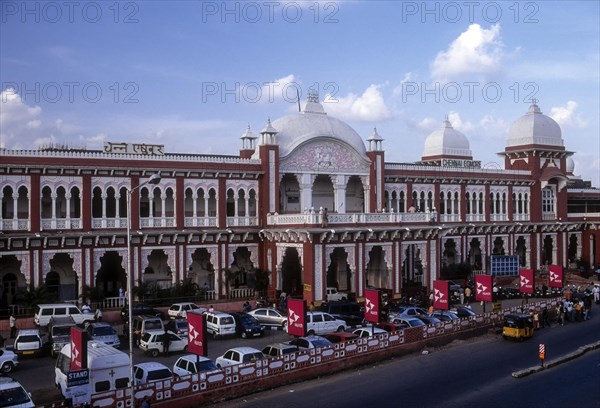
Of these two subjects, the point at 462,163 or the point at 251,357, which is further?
the point at 462,163

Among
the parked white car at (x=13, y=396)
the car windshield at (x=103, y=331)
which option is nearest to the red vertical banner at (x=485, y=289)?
the car windshield at (x=103, y=331)

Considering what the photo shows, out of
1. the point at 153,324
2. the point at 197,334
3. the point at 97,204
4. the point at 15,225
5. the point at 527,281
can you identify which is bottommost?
the point at 153,324

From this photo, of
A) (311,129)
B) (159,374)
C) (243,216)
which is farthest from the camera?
(311,129)

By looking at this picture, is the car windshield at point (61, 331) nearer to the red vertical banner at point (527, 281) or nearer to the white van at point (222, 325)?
the white van at point (222, 325)

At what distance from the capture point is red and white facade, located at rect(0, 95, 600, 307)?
116 feet

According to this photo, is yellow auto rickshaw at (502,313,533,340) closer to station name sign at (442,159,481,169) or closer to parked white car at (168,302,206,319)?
parked white car at (168,302,206,319)

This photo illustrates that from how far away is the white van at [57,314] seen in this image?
30.8 metres

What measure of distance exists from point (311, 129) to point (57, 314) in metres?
20.1

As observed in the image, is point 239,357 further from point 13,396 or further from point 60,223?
point 60,223

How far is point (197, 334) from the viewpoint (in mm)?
20469

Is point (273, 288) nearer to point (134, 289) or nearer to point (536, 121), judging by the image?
point (134, 289)

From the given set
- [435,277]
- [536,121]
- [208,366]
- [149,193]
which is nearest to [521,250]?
[536,121]

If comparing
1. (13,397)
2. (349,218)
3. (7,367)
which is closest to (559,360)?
(349,218)

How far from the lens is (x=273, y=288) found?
4022 centimetres
